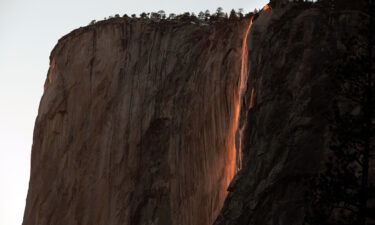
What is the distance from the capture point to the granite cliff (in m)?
24.0

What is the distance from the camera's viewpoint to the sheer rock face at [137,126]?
1183 inches

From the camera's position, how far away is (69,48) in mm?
37812

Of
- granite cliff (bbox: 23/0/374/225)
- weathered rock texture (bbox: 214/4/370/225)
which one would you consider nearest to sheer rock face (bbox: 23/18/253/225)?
granite cliff (bbox: 23/0/374/225)

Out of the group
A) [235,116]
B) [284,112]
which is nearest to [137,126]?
[235,116]

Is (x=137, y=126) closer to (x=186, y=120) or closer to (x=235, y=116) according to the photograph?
(x=186, y=120)

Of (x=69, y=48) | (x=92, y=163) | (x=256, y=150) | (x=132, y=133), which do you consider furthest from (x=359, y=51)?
(x=69, y=48)

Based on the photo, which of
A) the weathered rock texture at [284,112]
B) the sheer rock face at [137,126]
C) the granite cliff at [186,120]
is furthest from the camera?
the sheer rock face at [137,126]

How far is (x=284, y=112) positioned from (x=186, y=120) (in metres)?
6.90

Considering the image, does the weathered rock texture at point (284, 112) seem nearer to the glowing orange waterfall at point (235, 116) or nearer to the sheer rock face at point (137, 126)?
the glowing orange waterfall at point (235, 116)

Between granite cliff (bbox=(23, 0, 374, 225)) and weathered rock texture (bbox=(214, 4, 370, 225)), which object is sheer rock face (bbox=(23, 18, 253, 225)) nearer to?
granite cliff (bbox=(23, 0, 374, 225))

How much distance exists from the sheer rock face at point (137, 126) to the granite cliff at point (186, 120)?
5 cm

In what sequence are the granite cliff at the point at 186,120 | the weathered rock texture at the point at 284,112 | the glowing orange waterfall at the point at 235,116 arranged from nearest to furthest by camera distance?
1. the weathered rock texture at the point at 284,112
2. the granite cliff at the point at 186,120
3. the glowing orange waterfall at the point at 235,116

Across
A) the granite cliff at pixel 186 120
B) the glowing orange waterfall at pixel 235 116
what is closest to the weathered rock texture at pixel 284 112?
the granite cliff at pixel 186 120

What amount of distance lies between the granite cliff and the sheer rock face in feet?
0.17
